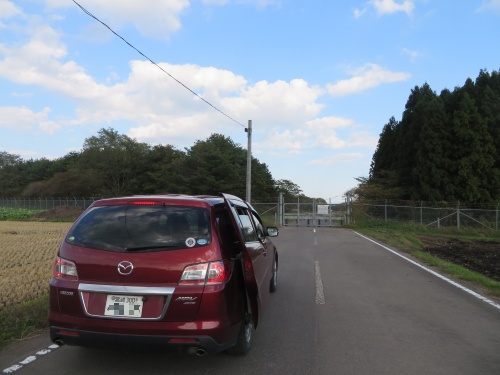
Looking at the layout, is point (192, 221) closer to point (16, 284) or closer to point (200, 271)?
point (200, 271)

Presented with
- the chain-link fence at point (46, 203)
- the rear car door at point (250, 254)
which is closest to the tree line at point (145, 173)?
the chain-link fence at point (46, 203)

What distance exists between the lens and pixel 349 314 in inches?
247

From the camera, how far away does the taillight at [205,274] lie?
3.73 meters

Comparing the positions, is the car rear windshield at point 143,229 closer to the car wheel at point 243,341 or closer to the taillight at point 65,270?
the taillight at point 65,270

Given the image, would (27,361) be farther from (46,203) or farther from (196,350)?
(46,203)

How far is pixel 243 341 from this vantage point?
4367mm

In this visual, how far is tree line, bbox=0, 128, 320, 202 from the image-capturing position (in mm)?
49562

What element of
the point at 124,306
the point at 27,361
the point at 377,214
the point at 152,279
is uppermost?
the point at 377,214

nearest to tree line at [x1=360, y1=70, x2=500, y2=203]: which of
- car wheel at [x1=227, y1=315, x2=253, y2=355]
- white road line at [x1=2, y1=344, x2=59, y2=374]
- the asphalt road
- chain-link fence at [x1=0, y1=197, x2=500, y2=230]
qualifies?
chain-link fence at [x1=0, y1=197, x2=500, y2=230]

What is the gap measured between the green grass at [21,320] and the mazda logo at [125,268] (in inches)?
86.4

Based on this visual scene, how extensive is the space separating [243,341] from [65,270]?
6.15 ft

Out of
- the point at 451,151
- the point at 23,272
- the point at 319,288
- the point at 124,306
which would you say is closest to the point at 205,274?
the point at 124,306

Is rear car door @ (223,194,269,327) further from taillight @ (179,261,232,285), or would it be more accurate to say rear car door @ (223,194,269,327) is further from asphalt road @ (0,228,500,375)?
asphalt road @ (0,228,500,375)

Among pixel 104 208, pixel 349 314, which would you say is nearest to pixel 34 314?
pixel 104 208
